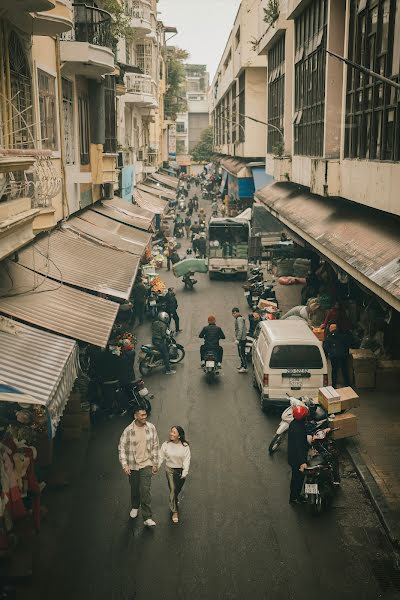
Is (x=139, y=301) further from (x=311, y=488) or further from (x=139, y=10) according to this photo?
(x=139, y=10)

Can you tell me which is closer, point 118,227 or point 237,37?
point 118,227

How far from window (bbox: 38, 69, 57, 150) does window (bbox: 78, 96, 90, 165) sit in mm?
3925

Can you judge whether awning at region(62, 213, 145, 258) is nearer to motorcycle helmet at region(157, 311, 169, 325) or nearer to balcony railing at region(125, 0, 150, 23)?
motorcycle helmet at region(157, 311, 169, 325)

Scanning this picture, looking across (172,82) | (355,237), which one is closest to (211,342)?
(355,237)

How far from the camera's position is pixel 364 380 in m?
15.0

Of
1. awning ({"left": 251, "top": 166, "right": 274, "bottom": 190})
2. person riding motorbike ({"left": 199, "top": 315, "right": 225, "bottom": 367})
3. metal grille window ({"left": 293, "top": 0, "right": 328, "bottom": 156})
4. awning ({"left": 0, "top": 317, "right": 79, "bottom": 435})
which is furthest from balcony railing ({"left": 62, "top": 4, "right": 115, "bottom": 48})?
awning ({"left": 251, "top": 166, "right": 274, "bottom": 190})

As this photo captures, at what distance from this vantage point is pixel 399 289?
862 cm

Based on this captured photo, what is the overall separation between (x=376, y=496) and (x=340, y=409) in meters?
2.25

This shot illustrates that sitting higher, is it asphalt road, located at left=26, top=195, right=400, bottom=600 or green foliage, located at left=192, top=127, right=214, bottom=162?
green foliage, located at left=192, top=127, right=214, bottom=162

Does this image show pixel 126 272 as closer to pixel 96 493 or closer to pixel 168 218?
pixel 96 493

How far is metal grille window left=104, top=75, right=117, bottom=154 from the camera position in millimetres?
22219

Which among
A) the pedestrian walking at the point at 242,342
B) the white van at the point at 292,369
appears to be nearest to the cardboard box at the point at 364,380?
the white van at the point at 292,369

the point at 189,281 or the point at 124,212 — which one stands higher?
the point at 124,212

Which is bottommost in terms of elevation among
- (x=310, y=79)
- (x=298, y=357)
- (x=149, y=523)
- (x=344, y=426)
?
(x=149, y=523)
